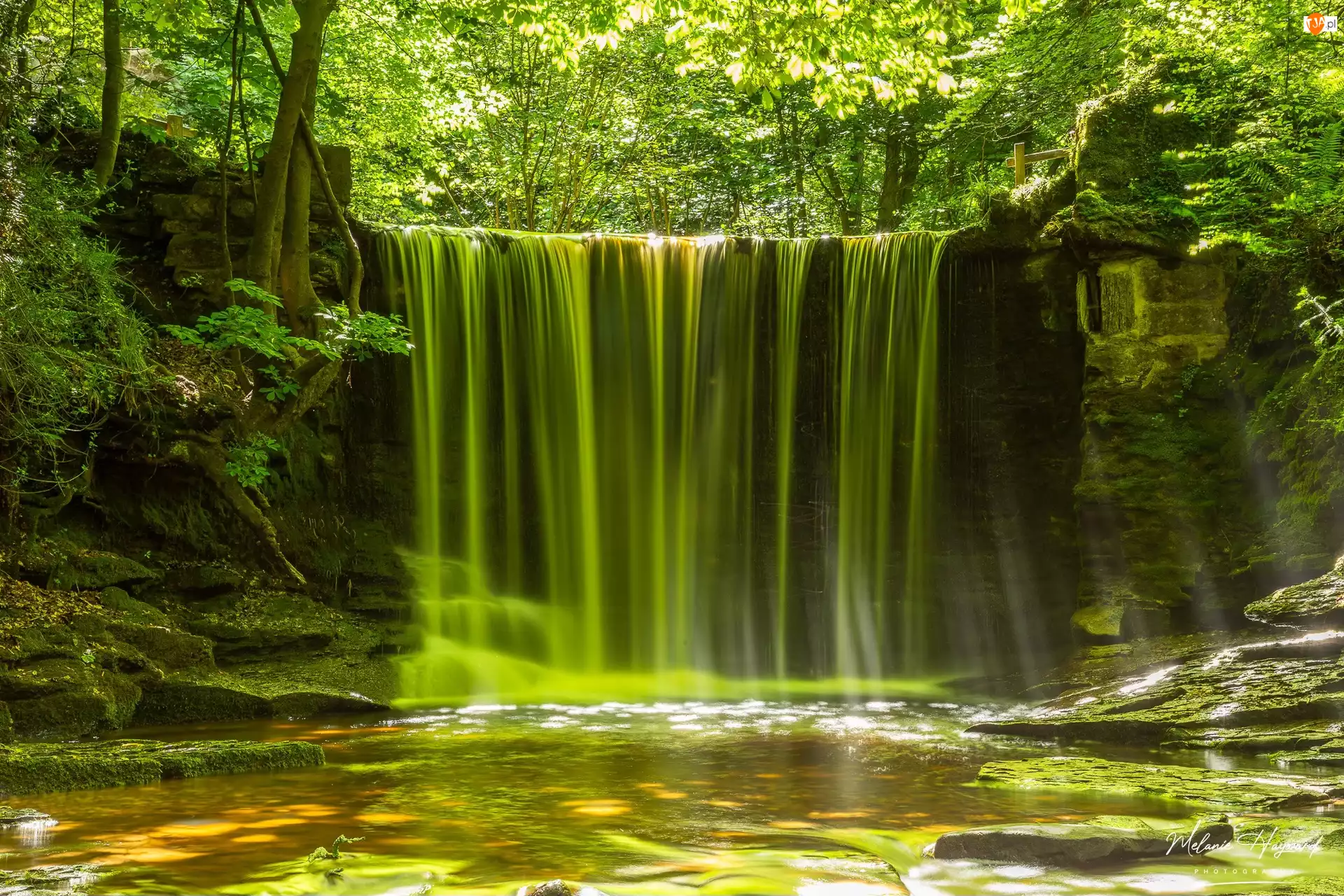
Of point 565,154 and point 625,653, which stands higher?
point 565,154

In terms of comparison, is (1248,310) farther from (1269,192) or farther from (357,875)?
(357,875)

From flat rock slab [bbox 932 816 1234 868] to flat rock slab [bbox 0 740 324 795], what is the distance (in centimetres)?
362

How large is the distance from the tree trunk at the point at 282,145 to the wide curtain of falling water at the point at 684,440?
174 centimetres

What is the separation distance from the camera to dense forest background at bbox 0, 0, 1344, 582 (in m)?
7.72

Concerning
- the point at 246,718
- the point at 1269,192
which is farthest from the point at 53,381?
the point at 1269,192

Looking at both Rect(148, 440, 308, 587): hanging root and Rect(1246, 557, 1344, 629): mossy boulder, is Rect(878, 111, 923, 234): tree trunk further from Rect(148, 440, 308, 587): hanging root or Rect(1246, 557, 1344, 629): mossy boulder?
Rect(148, 440, 308, 587): hanging root

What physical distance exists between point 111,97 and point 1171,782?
10.3 m

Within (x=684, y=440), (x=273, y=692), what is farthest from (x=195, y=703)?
(x=684, y=440)

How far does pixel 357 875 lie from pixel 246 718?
15.4ft

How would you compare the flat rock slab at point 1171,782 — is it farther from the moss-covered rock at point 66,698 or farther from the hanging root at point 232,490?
the hanging root at point 232,490

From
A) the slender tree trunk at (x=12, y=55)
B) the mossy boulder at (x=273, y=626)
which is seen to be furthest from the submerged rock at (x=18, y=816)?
the mossy boulder at (x=273, y=626)

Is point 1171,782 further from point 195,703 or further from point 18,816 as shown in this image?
point 195,703

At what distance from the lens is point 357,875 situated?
373 cm

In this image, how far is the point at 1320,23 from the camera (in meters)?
10.5
